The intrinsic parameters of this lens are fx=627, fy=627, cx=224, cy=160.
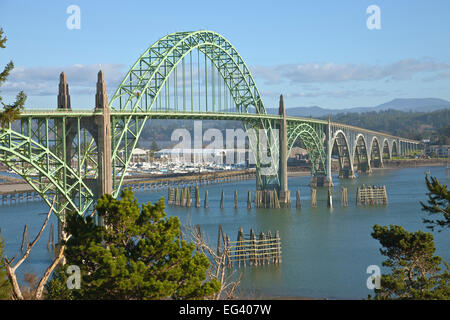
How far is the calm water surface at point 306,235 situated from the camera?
2991cm

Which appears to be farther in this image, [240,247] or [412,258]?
[240,247]

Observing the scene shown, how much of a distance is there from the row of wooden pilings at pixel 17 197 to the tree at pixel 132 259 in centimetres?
5485

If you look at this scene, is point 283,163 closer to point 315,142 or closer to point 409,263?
point 315,142

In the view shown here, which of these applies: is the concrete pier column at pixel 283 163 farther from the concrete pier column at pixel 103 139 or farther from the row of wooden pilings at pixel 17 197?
the concrete pier column at pixel 103 139

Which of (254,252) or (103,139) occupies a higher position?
(103,139)

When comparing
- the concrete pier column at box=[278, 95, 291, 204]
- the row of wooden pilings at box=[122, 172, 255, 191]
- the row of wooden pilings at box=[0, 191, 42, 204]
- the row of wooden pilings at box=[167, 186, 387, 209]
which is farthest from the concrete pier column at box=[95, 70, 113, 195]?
the row of wooden pilings at box=[122, 172, 255, 191]

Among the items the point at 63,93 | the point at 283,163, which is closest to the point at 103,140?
the point at 63,93

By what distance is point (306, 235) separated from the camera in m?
44.4

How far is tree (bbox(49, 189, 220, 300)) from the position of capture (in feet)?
51.3

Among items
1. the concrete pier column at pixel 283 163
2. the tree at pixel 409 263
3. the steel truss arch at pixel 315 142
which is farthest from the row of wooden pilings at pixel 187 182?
the tree at pixel 409 263

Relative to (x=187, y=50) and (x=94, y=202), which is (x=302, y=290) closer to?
(x=94, y=202)

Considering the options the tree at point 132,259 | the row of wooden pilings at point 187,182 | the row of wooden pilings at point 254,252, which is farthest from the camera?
the row of wooden pilings at point 187,182

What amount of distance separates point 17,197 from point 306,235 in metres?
40.2
